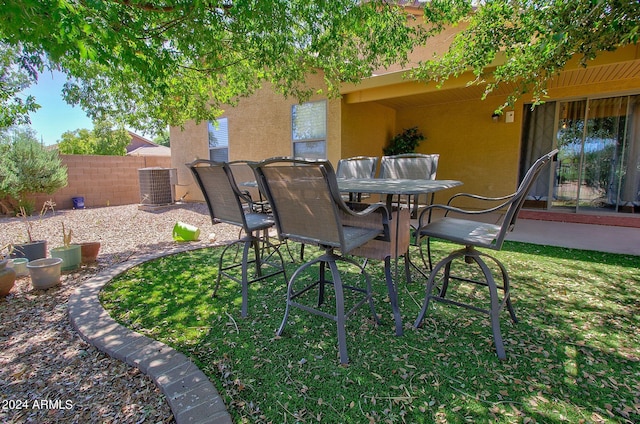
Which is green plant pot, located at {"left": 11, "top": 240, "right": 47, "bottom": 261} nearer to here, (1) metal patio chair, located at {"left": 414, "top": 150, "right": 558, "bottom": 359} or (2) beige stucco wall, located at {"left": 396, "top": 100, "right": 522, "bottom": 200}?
(1) metal patio chair, located at {"left": 414, "top": 150, "right": 558, "bottom": 359}

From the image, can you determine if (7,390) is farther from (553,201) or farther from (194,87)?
(553,201)

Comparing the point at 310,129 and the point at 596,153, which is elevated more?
the point at 310,129

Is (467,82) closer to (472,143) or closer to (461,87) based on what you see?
(461,87)

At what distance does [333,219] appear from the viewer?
1645 mm

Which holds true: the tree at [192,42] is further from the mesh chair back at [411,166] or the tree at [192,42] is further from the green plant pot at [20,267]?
the green plant pot at [20,267]

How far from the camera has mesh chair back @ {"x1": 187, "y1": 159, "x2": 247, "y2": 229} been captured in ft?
7.13

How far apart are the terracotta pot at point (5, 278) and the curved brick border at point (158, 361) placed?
2.04 ft

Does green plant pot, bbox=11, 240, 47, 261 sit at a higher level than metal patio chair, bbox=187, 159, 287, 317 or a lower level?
A: lower

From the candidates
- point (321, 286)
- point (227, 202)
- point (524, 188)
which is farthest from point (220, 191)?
point (524, 188)

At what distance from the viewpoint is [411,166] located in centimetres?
364

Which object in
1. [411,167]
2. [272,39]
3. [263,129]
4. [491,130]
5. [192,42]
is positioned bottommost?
[411,167]

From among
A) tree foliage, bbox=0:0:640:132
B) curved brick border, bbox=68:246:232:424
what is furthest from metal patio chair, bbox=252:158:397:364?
tree foliage, bbox=0:0:640:132

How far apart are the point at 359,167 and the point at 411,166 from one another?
748 millimetres

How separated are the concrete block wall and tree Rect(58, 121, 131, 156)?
10.7 m
